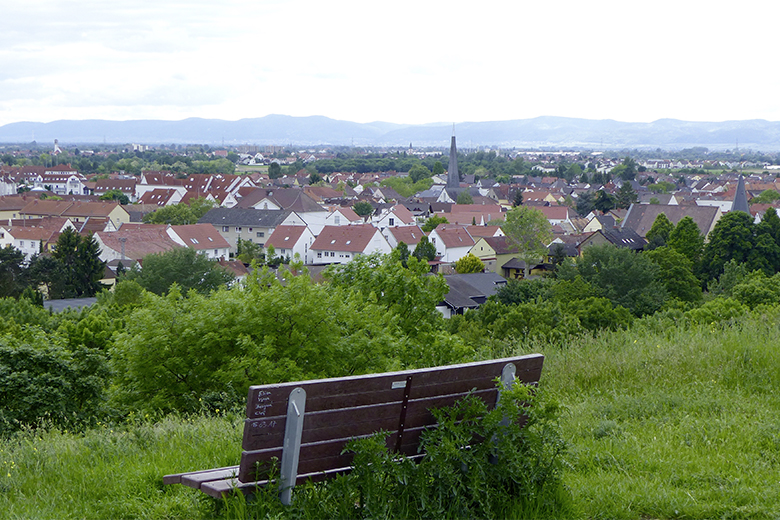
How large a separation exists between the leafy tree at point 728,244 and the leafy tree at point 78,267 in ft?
140

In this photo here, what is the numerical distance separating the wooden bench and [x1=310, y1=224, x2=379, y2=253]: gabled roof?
59.3 m

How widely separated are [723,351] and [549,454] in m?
3.79

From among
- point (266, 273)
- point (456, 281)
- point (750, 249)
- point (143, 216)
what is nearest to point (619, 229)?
point (750, 249)

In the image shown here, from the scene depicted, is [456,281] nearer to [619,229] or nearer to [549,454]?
[619,229]

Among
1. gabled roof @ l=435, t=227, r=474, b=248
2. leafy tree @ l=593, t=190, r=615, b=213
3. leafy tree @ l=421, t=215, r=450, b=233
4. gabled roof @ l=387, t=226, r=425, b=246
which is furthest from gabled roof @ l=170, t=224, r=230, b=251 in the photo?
leafy tree @ l=593, t=190, r=615, b=213

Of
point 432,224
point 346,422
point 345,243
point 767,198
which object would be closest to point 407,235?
point 345,243

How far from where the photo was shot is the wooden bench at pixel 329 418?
11.4 ft

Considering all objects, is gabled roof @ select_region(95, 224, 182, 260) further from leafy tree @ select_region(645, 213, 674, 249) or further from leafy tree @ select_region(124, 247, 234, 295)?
leafy tree @ select_region(645, 213, 674, 249)

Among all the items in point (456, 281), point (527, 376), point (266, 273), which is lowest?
point (456, 281)

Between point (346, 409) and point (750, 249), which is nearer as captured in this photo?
point (346, 409)

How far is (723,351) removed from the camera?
23.4 ft

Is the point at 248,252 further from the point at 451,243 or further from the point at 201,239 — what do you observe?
the point at 451,243

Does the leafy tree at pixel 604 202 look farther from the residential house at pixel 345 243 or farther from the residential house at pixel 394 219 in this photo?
the residential house at pixel 345 243

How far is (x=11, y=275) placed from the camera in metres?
45.6
